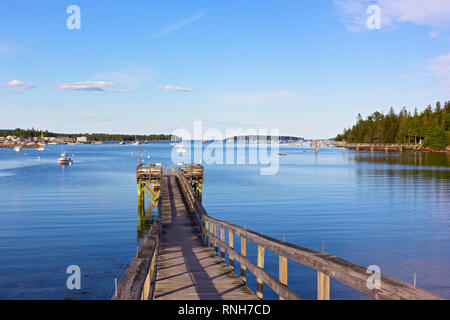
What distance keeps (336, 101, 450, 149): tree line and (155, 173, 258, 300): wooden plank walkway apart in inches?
5865

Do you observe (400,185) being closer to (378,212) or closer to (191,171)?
(378,212)

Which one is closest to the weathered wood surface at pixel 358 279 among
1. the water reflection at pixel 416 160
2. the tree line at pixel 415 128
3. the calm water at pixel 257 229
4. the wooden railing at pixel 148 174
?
the calm water at pixel 257 229

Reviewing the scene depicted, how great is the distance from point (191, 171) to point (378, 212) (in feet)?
54.3

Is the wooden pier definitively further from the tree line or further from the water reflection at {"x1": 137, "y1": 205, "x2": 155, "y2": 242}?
the tree line

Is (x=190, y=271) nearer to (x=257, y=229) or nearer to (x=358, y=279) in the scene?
(x=358, y=279)

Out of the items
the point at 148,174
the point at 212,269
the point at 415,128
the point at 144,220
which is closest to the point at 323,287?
the point at 212,269

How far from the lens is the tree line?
479ft

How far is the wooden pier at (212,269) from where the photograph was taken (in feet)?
17.3

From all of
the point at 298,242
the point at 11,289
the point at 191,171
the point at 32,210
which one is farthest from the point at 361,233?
the point at 32,210

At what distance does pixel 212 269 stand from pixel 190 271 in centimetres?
64

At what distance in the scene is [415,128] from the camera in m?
156

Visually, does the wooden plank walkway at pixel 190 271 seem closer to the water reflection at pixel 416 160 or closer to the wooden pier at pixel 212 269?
the wooden pier at pixel 212 269

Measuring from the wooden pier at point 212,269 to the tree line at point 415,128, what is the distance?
489 ft
